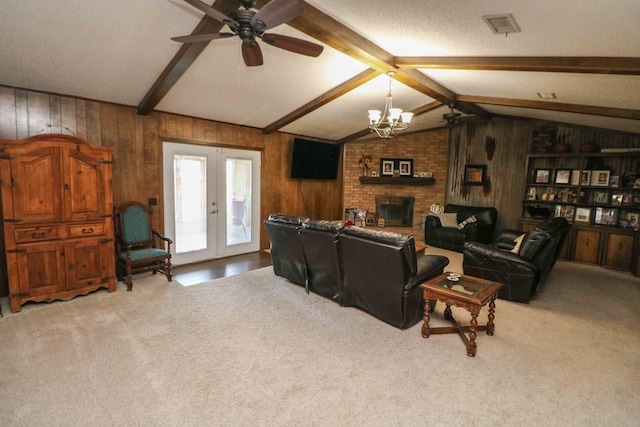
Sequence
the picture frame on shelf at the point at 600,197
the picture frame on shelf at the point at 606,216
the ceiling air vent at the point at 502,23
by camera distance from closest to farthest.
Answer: the ceiling air vent at the point at 502,23 < the picture frame on shelf at the point at 606,216 < the picture frame on shelf at the point at 600,197

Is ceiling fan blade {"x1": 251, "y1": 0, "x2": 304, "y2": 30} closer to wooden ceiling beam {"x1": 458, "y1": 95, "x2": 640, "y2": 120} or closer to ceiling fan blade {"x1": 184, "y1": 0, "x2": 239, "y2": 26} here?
ceiling fan blade {"x1": 184, "y1": 0, "x2": 239, "y2": 26}

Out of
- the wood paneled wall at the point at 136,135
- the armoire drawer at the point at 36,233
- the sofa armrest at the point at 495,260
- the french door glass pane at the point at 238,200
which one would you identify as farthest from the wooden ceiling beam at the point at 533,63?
the armoire drawer at the point at 36,233

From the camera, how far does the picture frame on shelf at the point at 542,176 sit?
5922 mm

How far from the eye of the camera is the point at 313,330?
9.61 ft

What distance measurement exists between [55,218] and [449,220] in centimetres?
651

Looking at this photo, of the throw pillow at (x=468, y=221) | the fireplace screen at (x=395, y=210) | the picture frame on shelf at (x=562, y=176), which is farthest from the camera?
the fireplace screen at (x=395, y=210)

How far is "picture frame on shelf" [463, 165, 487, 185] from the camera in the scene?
6.77m

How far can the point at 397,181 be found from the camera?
7.50 metres

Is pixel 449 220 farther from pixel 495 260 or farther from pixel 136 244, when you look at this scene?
pixel 136 244

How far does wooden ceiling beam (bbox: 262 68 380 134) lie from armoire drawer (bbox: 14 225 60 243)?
11.9 ft

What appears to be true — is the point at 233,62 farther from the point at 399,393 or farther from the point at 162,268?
the point at 399,393

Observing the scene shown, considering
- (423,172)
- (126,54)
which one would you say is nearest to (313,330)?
(126,54)

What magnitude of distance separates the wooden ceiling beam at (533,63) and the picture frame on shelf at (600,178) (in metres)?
3.57

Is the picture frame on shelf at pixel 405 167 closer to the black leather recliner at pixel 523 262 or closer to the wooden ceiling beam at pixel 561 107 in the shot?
the wooden ceiling beam at pixel 561 107
